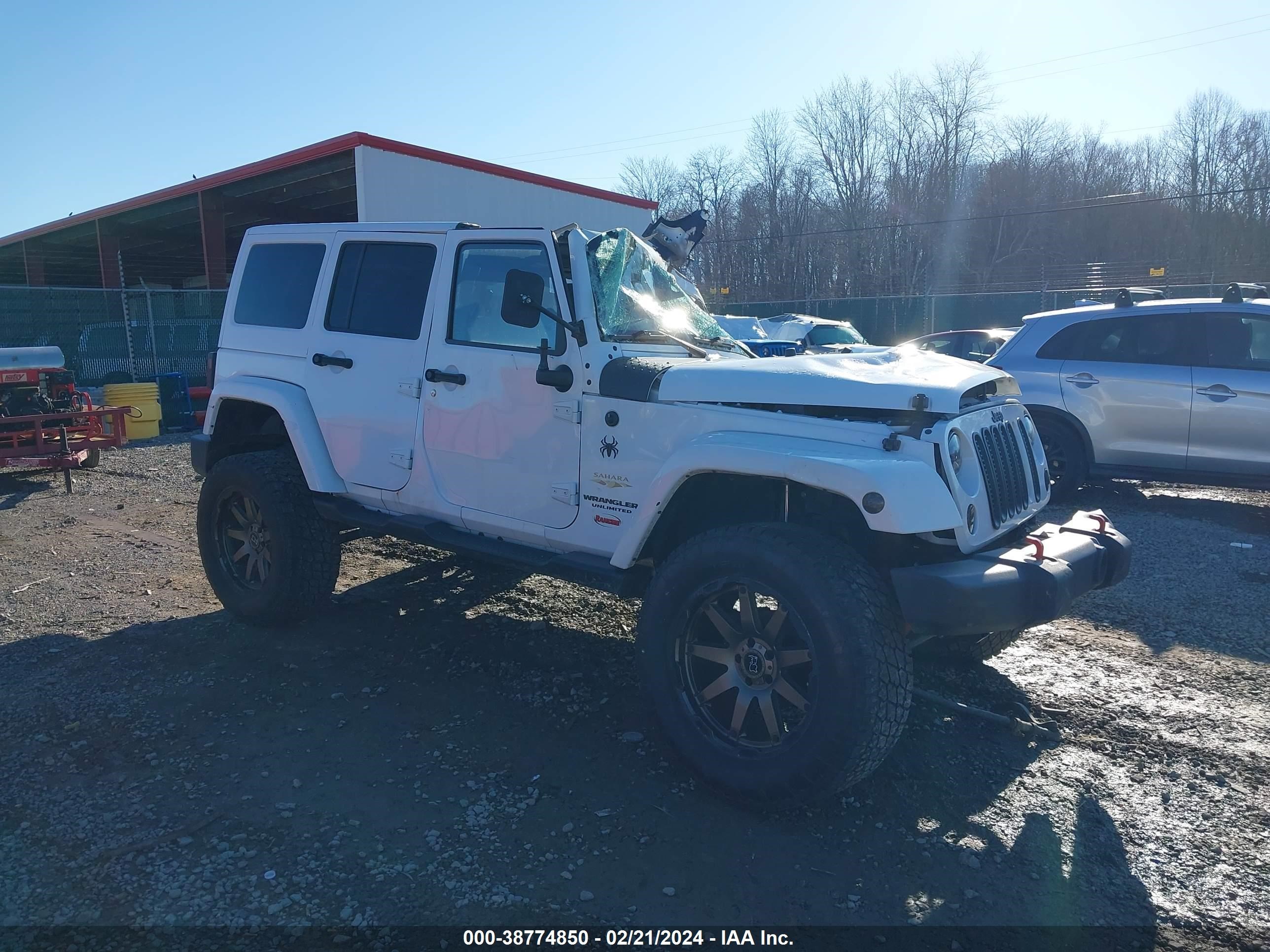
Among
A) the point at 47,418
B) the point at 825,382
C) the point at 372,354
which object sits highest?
the point at 372,354

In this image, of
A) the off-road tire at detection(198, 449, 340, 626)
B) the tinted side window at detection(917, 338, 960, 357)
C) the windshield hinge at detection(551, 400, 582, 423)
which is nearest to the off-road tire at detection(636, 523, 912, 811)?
the windshield hinge at detection(551, 400, 582, 423)

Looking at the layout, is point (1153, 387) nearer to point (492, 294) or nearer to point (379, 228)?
point (492, 294)

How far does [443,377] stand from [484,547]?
876 millimetres

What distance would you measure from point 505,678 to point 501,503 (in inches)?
36.9

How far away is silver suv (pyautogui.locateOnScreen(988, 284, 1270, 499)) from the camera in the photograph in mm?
7660

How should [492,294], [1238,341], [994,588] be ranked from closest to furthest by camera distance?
[994,588], [492,294], [1238,341]

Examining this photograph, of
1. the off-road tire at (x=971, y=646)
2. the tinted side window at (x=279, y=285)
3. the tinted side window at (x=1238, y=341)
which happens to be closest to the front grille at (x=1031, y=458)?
the off-road tire at (x=971, y=646)

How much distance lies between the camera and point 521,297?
4.02 meters

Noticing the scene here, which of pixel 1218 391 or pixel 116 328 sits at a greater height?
pixel 116 328

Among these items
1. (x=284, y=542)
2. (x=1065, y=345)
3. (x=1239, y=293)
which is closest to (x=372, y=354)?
(x=284, y=542)

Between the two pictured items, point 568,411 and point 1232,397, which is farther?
point 1232,397

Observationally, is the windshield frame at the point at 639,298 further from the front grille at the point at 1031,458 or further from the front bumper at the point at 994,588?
the front bumper at the point at 994,588

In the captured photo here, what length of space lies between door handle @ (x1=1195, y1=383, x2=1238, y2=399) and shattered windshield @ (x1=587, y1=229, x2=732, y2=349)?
16.7 ft

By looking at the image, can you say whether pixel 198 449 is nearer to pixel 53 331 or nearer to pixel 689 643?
pixel 689 643
